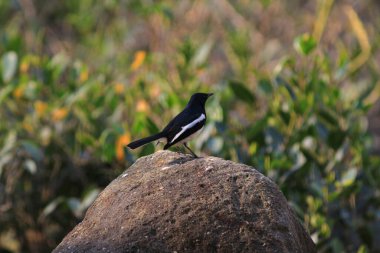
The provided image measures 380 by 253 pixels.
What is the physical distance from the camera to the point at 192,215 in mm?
5246

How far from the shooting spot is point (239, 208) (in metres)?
5.28

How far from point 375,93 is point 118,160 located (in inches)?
129

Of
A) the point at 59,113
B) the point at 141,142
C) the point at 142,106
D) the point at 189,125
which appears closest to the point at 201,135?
the point at 142,106

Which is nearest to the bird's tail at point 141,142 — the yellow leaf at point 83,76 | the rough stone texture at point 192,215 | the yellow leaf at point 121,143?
the rough stone texture at point 192,215

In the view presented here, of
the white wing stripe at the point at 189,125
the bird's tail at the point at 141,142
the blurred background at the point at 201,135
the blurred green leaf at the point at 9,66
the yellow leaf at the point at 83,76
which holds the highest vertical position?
the blurred green leaf at the point at 9,66

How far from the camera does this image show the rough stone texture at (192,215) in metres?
5.17

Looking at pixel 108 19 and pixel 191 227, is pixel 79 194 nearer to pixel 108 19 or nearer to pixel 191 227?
pixel 191 227

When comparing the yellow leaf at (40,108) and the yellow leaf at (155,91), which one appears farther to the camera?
the yellow leaf at (155,91)

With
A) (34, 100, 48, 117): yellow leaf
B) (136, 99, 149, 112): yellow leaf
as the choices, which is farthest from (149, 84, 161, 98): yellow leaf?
(34, 100, 48, 117): yellow leaf

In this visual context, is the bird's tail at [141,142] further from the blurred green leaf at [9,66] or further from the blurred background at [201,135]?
the blurred green leaf at [9,66]

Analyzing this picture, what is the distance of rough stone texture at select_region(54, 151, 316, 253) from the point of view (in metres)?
5.17

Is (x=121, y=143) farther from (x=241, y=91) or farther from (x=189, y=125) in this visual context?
(x=189, y=125)

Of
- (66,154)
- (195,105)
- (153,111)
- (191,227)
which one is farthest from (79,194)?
(191,227)

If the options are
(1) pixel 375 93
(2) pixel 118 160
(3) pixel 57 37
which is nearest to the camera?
(2) pixel 118 160
